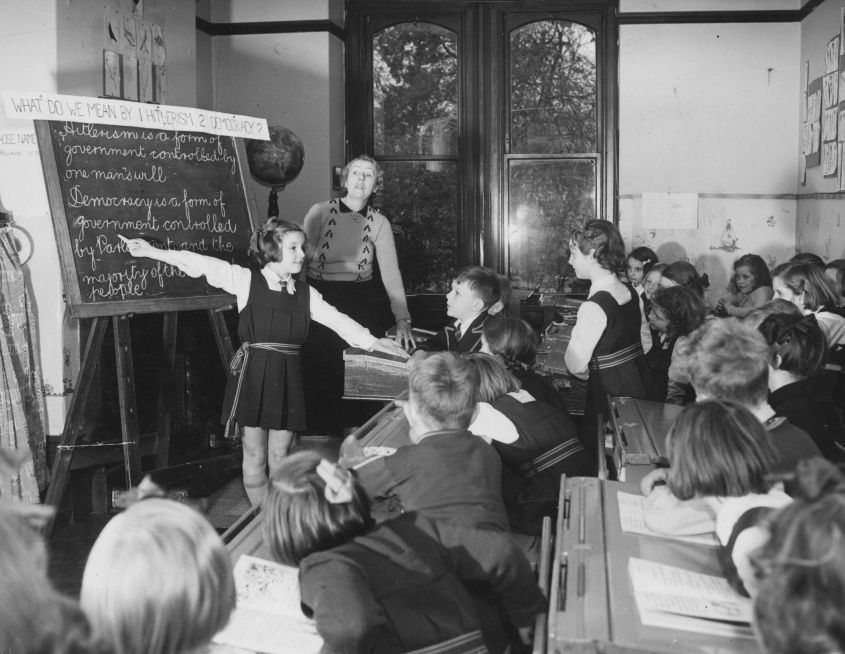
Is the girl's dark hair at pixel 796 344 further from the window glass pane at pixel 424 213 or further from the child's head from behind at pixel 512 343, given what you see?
the window glass pane at pixel 424 213

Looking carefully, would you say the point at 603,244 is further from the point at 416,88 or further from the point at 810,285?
the point at 416,88

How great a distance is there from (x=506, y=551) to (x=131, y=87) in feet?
12.6

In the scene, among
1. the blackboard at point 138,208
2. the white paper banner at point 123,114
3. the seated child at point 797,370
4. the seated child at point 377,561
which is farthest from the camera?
the blackboard at point 138,208

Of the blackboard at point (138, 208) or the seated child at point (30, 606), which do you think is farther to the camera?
the blackboard at point (138, 208)

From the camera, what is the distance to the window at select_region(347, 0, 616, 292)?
6906 mm

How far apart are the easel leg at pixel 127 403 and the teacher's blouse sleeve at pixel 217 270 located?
320mm

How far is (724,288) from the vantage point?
6691 millimetres

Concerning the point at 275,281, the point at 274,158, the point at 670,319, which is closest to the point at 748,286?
the point at 670,319

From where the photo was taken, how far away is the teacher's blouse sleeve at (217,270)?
385 centimetres

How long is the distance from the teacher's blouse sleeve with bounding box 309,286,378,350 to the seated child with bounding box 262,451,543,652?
198 cm

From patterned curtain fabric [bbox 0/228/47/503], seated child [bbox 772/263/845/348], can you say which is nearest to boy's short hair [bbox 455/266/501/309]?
seated child [bbox 772/263/845/348]

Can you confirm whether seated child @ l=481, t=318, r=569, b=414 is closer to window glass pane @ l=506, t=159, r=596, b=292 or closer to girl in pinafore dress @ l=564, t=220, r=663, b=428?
girl in pinafore dress @ l=564, t=220, r=663, b=428

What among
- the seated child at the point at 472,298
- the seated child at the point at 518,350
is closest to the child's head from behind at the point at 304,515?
the seated child at the point at 518,350

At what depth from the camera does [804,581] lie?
0.92m
